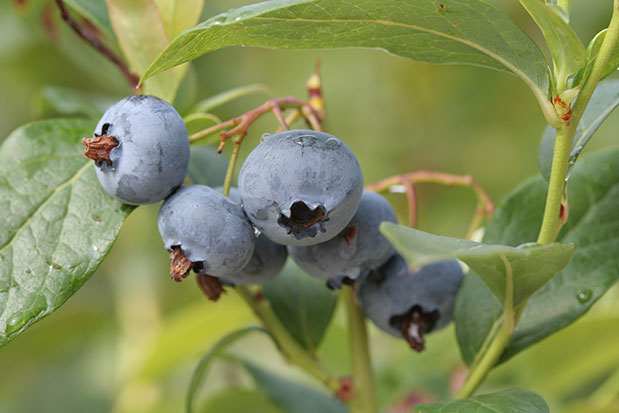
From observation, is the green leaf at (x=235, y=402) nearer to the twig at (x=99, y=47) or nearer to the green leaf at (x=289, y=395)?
the green leaf at (x=289, y=395)

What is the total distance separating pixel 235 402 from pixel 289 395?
29cm

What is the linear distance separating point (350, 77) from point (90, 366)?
1.65m

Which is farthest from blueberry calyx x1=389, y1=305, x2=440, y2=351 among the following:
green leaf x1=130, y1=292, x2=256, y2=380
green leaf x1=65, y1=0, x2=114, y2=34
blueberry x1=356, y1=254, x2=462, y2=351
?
green leaf x1=130, y1=292, x2=256, y2=380

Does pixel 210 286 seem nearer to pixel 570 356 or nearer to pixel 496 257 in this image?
pixel 496 257

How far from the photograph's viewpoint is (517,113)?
2.96 meters

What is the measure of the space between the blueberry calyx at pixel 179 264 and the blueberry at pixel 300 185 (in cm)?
10

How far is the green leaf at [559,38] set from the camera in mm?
722

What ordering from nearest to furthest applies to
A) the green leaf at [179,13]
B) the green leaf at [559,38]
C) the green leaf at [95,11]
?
the green leaf at [559,38] → the green leaf at [179,13] → the green leaf at [95,11]

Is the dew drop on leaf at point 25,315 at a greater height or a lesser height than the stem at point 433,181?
greater

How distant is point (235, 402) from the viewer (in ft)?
5.31

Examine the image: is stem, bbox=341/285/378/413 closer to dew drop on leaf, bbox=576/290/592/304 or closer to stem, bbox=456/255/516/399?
stem, bbox=456/255/516/399

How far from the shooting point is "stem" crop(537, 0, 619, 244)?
2.57 feet

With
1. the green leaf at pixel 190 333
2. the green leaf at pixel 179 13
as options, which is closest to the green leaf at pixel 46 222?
the green leaf at pixel 179 13

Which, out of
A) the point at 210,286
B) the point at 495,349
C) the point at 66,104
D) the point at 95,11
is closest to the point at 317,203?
the point at 210,286
